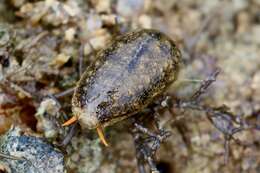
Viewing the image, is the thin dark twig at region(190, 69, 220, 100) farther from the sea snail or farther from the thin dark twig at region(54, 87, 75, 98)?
the thin dark twig at region(54, 87, 75, 98)

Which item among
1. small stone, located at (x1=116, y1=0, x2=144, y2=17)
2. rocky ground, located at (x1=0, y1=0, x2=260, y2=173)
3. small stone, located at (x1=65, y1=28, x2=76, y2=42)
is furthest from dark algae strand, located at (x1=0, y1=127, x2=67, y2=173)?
small stone, located at (x1=116, y1=0, x2=144, y2=17)

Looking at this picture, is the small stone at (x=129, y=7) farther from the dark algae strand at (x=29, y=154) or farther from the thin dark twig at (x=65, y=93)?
the dark algae strand at (x=29, y=154)

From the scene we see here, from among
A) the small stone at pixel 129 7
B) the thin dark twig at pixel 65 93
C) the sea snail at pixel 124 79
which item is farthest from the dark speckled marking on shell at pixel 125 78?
the small stone at pixel 129 7

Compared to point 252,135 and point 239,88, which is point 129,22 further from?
point 252,135

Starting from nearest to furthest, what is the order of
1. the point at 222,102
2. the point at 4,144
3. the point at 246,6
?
the point at 4,144, the point at 222,102, the point at 246,6

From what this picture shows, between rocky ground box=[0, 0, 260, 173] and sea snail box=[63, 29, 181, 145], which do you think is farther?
rocky ground box=[0, 0, 260, 173]

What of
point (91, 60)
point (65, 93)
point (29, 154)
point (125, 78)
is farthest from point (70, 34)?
point (29, 154)

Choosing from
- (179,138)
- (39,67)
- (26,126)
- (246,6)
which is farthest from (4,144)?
(246,6)

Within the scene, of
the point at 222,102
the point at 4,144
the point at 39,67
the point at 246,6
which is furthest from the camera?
the point at 246,6

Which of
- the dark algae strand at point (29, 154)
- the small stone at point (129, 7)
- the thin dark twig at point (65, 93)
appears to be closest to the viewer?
the dark algae strand at point (29, 154)
